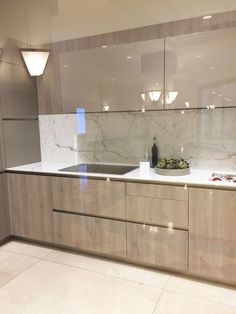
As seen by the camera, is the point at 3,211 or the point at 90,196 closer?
the point at 90,196

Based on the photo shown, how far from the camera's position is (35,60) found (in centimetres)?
294

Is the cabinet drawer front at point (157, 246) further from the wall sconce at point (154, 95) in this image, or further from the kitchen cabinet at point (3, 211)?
the kitchen cabinet at point (3, 211)

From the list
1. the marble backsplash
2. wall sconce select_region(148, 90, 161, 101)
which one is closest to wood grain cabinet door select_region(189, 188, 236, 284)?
→ the marble backsplash

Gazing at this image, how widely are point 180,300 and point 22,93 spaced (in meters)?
2.58

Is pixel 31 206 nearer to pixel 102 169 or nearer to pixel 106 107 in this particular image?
pixel 102 169

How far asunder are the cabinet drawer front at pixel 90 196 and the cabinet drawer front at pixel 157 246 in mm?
223

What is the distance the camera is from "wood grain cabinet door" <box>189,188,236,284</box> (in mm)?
1941

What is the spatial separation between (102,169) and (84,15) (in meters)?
1.56

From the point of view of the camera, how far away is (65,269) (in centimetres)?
237

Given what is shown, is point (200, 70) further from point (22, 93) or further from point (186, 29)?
point (22, 93)

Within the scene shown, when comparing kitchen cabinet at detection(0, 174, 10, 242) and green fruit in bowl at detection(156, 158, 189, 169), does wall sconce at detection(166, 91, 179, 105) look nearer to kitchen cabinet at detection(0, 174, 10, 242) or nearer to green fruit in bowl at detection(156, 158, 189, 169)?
green fruit in bowl at detection(156, 158, 189, 169)

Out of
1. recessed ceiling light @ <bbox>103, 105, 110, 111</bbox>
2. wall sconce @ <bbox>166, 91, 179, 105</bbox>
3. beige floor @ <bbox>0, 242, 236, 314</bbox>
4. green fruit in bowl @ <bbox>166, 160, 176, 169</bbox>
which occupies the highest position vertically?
wall sconce @ <bbox>166, 91, 179, 105</bbox>

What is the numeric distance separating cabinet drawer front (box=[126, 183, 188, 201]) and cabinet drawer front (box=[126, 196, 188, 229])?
3cm

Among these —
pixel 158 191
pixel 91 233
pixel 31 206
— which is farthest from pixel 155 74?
pixel 31 206
